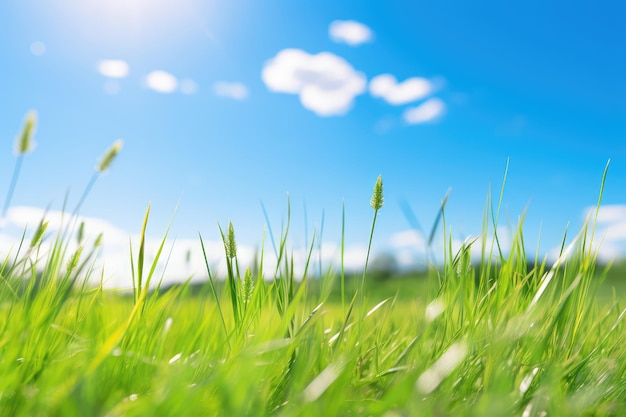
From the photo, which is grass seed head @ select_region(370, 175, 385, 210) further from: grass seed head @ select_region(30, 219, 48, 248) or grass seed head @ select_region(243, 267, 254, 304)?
grass seed head @ select_region(30, 219, 48, 248)

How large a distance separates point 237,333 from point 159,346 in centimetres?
25

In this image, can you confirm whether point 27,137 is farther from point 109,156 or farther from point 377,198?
point 377,198

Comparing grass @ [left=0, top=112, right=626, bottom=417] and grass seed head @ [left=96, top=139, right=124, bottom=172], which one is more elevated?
grass seed head @ [left=96, top=139, right=124, bottom=172]

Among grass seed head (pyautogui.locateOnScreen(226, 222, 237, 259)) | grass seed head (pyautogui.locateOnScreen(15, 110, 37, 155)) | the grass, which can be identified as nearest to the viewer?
the grass

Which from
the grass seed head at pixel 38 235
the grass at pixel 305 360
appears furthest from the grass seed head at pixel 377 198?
the grass seed head at pixel 38 235

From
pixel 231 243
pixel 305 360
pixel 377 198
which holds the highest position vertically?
pixel 377 198

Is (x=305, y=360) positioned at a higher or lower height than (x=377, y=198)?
lower

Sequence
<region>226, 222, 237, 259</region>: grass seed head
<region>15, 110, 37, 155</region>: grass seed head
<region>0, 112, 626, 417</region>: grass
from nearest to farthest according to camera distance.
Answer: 1. <region>0, 112, 626, 417</region>: grass
2. <region>226, 222, 237, 259</region>: grass seed head
3. <region>15, 110, 37, 155</region>: grass seed head

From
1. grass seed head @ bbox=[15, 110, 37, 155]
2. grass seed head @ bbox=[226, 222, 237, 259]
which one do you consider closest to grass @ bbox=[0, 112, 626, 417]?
grass seed head @ bbox=[226, 222, 237, 259]

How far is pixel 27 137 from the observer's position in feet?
7.20

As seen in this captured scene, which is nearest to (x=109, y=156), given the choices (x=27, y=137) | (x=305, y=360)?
(x=27, y=137)

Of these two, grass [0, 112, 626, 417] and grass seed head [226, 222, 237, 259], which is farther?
grass seed head [226, 222, 237, 259]

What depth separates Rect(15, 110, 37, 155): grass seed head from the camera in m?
2.15

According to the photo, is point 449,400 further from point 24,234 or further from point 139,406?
point 24,234
